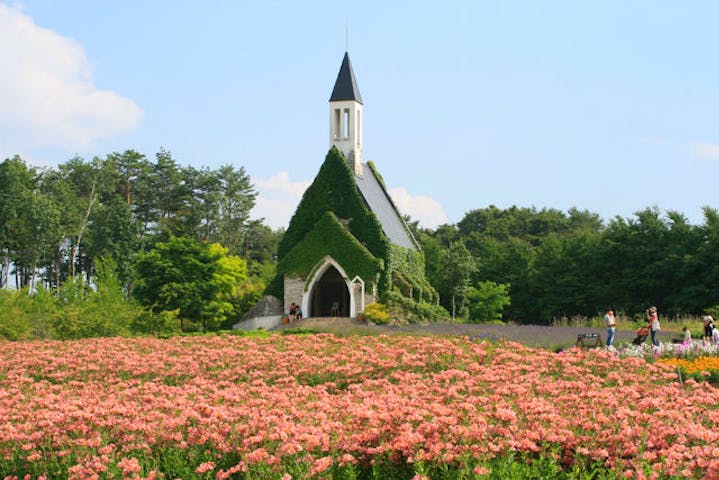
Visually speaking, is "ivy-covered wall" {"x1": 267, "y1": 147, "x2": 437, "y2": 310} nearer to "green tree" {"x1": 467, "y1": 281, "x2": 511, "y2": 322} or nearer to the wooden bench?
"green tree" {"x1": 467, "y1": 281, "x2": 511, "y2": 322}

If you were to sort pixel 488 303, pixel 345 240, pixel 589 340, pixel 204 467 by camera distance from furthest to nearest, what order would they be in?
pixel 488 303 → pixel 345 240 → pixel 589 340 → pixel 204 467

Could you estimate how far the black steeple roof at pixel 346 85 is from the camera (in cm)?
4144

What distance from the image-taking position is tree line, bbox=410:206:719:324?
126 feet

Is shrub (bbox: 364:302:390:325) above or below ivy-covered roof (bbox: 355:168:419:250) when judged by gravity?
below

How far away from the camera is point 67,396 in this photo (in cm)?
1168

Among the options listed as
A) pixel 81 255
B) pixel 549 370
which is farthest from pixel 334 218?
pixel 81 255

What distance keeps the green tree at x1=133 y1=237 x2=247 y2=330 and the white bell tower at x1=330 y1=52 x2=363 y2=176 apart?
338 inches

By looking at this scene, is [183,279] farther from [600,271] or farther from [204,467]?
[204,467]

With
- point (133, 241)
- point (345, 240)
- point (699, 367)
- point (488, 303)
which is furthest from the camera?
point (133, 241)

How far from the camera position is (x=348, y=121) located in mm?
41531

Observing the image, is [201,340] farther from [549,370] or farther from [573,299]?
[573,299]

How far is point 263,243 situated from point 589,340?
4999 cm

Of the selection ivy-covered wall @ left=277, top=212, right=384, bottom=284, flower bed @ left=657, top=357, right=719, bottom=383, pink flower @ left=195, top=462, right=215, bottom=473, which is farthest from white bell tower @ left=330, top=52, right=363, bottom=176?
pink flower @ left=195, top=462, right=215, bottom=473

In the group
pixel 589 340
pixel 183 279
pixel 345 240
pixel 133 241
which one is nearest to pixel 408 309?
pixel 345 240
